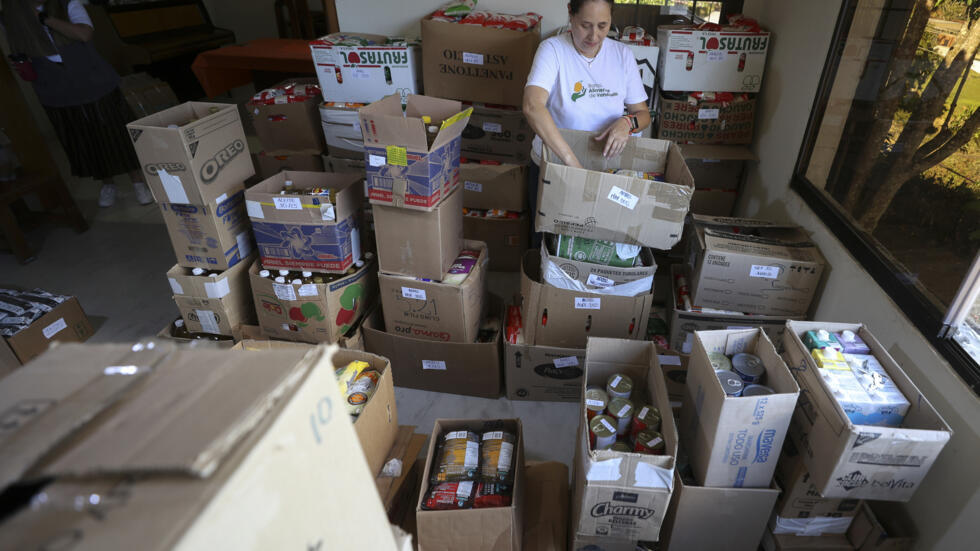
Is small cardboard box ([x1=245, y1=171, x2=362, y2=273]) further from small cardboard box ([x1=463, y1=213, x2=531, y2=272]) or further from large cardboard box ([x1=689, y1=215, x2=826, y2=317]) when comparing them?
large cardboard box ([x1=689, y1=215, x2=826, y2=317])

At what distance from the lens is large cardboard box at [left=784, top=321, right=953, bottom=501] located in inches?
45.8

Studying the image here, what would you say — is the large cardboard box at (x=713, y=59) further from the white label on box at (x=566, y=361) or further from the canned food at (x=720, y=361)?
the canned food at (x=720, y=361)

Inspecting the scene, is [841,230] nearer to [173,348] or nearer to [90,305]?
[173,348]

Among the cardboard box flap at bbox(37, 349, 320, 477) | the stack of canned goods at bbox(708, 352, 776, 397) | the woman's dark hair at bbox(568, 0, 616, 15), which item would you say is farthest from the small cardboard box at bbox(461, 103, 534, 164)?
the cardboard box flap at bbox(37, 349, 320, 477)

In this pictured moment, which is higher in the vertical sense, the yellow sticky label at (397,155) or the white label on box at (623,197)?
the yellow sticky label at (397,155)

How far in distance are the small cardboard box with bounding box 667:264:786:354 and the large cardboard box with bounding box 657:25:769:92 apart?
4.04ft

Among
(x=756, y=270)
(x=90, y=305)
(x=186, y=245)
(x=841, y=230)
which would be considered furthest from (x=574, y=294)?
(x=90, y=305)

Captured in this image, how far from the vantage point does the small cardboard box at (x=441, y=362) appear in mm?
2145

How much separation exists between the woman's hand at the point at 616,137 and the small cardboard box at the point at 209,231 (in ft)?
4.99

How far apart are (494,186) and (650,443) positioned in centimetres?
182

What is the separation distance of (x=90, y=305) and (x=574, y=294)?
2.72 m

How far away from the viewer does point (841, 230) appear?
75.7 inches

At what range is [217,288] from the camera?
2.13 meters

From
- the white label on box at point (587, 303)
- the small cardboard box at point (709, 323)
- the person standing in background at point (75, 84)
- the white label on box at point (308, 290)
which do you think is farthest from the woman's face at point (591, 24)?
the person standing in background at point (75, 84)
